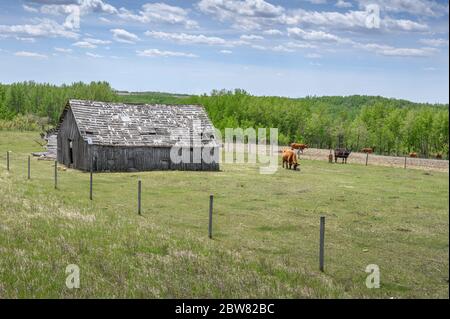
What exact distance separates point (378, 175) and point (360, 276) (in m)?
26.6

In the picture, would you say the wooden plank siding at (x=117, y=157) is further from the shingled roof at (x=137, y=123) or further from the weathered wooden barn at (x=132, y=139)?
the shingled roof at (x=137, y=123)

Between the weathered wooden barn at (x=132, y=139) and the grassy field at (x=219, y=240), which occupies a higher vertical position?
the weathered wooden barn at (x=132, y=139)

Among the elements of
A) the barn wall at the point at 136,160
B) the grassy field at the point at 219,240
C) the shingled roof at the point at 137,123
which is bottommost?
the grassy field at the point at 219,240

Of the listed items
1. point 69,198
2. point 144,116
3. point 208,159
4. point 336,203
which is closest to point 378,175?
point 208,159

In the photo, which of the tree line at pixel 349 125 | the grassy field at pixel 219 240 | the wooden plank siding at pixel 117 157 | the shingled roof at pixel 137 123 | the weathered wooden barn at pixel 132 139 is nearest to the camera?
the grassy field at pixel 219 240

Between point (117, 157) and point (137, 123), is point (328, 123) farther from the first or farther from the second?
point (117, 157)

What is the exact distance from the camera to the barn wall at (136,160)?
3588cm

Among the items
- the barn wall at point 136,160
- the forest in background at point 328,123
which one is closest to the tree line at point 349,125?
the forest in background at point 328,123

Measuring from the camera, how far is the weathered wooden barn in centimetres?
3625

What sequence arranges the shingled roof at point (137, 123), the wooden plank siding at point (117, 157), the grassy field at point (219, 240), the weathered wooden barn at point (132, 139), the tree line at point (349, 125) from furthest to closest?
the tree line at point (349, 125) < the shingled roof at point (137, 123) < the weathered wooden barn at point (132, 139) < the wooden plank siding at point (117, 157) < the grassy field at point (219, 240)

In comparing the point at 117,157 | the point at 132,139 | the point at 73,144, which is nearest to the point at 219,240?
the point at 117,157

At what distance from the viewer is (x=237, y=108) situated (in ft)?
332

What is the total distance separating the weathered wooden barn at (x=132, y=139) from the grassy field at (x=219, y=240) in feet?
23.0

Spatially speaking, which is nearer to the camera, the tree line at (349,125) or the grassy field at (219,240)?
the grassy field at (219,240)
